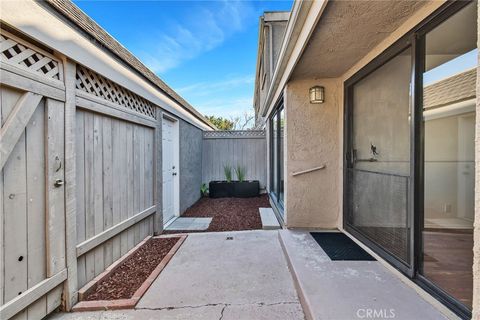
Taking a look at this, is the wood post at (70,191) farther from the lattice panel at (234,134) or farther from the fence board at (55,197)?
the lattice panel at (234,134)

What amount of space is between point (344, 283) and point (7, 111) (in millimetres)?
2740

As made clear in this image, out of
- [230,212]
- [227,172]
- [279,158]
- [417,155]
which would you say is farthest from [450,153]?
[227,172]

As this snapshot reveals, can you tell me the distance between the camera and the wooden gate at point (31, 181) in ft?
5.05

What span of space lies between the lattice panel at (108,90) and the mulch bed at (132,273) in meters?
1.85

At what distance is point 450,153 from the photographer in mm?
2422

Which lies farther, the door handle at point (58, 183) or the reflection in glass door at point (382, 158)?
the reflection in glass door at point (382, 158)

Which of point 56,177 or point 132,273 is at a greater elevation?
point 56,177

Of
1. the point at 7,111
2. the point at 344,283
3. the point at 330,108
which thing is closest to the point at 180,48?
the point at 330,108

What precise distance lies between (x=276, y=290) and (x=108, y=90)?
2645 mm

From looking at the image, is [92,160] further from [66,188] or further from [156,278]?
[156,278]

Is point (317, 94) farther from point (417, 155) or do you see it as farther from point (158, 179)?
point (158, 179)

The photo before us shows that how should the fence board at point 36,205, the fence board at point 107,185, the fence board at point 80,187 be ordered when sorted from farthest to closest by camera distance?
1. the fence board at point 107,185
2. the fence board at point 80,187
3. the fence board at point 36,205

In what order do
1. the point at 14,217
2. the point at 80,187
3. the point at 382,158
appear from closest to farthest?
the point at 14,217, the point at 80,187, the point at 382,158

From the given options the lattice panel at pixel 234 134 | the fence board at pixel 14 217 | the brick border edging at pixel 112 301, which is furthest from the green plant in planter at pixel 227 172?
the fence board at pixel 14 217
